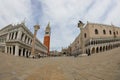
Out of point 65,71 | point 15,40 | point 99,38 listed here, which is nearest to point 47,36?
point 15,40

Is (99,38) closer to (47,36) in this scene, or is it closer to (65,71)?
(65,71)

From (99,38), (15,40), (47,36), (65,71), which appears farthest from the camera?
(47,36)

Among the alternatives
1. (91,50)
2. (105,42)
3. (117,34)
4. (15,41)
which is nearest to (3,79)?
(15,41)

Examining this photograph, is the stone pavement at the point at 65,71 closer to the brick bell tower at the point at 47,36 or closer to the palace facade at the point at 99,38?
the palace facade at the point at 99,38

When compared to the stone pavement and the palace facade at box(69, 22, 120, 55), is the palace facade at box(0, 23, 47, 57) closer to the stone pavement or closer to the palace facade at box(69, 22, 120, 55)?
the palace facade at box(69, 22, 120, 55)

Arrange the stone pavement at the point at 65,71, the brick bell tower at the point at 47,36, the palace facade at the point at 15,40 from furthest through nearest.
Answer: the brick bell tower at the point at 47,36 < the palace facade at the point at 15,40 < the stone pavement at the point at 65,71

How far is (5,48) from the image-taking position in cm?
3950

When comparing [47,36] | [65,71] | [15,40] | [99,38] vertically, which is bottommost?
[65,71]

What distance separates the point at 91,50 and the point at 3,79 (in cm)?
3367

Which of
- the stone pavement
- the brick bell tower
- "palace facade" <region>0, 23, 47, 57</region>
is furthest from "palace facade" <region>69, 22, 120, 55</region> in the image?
the brick bell tower

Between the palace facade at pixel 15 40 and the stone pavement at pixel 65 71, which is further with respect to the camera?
the palace facade at pixel 15 40

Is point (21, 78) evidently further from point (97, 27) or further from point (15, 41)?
point (97, 27)

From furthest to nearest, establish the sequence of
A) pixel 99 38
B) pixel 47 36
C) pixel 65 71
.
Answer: pixel 47 36, pixel 99 38, pixel 65 71

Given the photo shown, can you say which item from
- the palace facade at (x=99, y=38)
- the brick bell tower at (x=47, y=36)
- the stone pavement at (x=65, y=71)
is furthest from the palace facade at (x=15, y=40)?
the stone pavement at (x=65, y=71)
